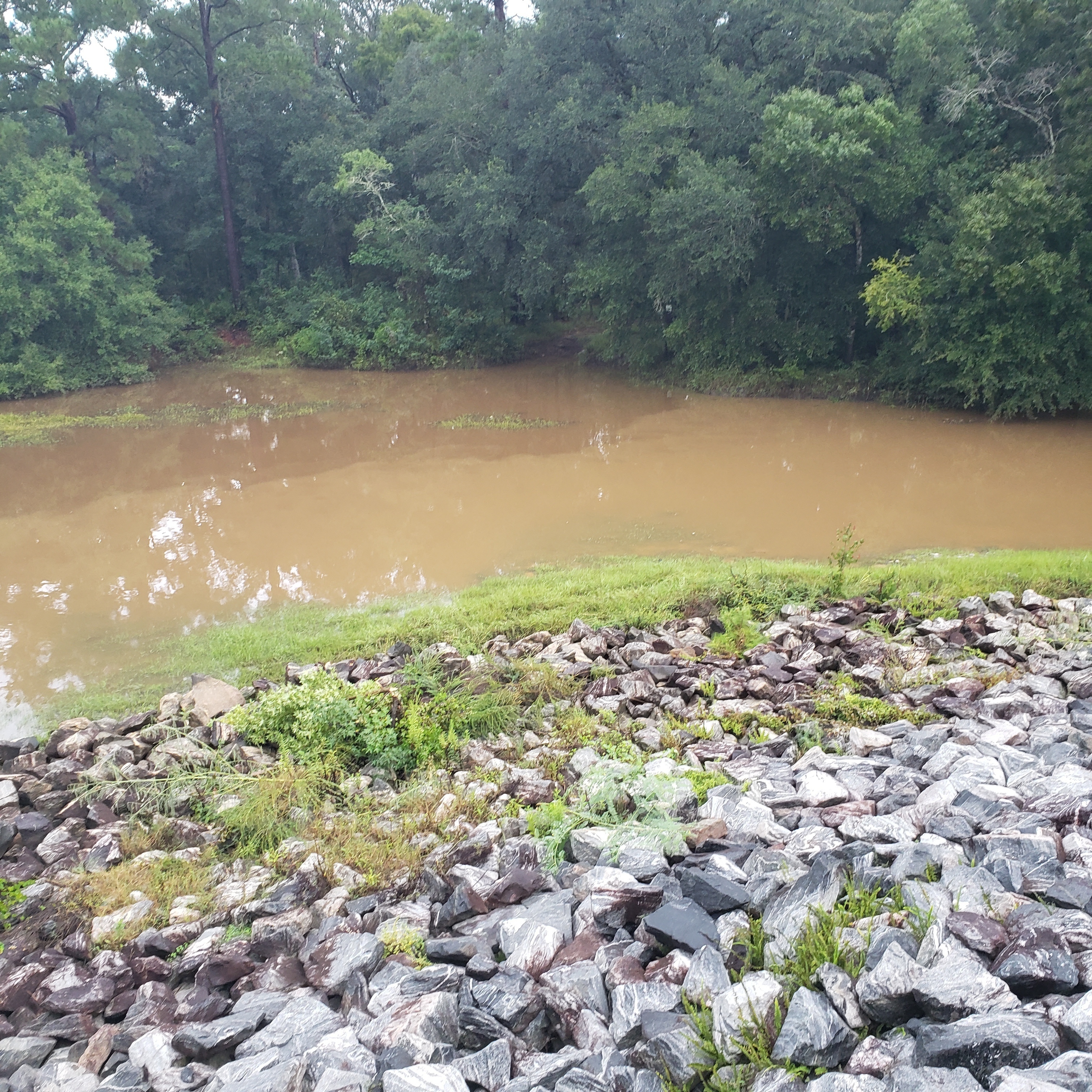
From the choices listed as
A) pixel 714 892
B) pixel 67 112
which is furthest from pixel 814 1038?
pixel 67 112

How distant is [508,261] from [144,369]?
9.20m

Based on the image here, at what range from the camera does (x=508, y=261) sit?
68.3 feet

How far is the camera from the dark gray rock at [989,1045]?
2.47 metres

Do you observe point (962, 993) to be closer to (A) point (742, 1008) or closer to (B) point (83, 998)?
(A) point (742, 1008)

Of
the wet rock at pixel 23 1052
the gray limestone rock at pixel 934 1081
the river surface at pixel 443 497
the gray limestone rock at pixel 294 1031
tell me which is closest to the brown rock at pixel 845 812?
the gray limestone rock at pixel 934 1081

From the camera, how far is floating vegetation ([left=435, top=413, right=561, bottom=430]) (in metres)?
16.8

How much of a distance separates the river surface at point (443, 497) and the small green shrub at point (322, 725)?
277cm

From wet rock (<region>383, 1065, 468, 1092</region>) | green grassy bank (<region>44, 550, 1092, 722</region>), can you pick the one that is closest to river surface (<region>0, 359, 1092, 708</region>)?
green grassy bank (<region>44, 550, 1092, 722</region>)

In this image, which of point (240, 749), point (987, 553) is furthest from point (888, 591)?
point (240, 749)

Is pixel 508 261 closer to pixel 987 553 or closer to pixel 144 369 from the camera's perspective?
pixel 144 369

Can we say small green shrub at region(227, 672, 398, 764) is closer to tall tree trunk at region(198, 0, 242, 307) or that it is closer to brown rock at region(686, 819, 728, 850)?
brown rock at region(686, 819, 728, 850)

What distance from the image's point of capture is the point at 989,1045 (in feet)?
8.17

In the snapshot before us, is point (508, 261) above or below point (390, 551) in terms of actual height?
above

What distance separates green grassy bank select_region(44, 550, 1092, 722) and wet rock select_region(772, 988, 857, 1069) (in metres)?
4.79
